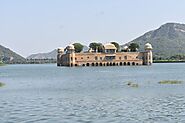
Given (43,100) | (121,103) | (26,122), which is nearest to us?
(26,122)

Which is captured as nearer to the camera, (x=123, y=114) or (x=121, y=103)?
(x=123, y=114)

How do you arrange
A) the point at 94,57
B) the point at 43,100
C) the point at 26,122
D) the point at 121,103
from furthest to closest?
the point at 94,57, the point at 43,100, the point at 121,103, the point at 26,122

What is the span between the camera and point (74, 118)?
28156 millimetres

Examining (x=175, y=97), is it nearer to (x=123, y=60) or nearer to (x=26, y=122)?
(x=26, y=122)

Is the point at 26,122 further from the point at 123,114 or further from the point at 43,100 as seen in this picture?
the point at 43,100

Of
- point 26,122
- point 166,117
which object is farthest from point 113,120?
point 26,122

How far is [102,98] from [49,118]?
1319cm

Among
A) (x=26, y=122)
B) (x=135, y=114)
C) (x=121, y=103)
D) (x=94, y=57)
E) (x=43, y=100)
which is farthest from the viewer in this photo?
(x=94, y=57)

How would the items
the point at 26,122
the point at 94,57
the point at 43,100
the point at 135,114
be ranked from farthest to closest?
the point at 94,57 < the point at 43,100 < the point at 135,114 < the point at 26,122

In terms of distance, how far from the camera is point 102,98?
135 feet

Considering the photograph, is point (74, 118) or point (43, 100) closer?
point (74, 118)

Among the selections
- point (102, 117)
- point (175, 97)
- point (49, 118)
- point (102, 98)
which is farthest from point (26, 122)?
point (175, 97)

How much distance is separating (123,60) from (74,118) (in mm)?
172012

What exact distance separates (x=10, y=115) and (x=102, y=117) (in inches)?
245
